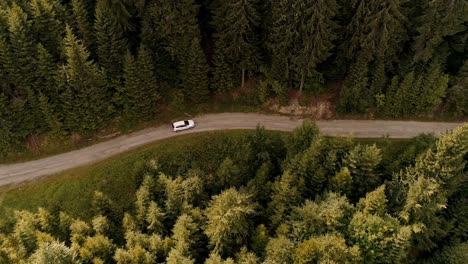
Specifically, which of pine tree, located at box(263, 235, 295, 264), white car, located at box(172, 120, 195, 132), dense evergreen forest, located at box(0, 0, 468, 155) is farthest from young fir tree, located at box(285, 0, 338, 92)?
pine tree, located at box(263, 235, 295, 264)

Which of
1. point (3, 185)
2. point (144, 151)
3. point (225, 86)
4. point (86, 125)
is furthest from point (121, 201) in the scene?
point (225, 86)

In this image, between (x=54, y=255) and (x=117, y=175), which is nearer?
(x=54, y=255)

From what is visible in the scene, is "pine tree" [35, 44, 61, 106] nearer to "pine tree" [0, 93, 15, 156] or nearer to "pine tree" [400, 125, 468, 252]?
"pine tree" [0, 93, 15, 156]

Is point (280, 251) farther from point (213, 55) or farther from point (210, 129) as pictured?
point (213, 55)

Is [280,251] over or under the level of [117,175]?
under

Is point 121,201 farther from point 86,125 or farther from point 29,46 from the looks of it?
point 29,46

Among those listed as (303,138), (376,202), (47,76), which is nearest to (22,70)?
(47,76)
